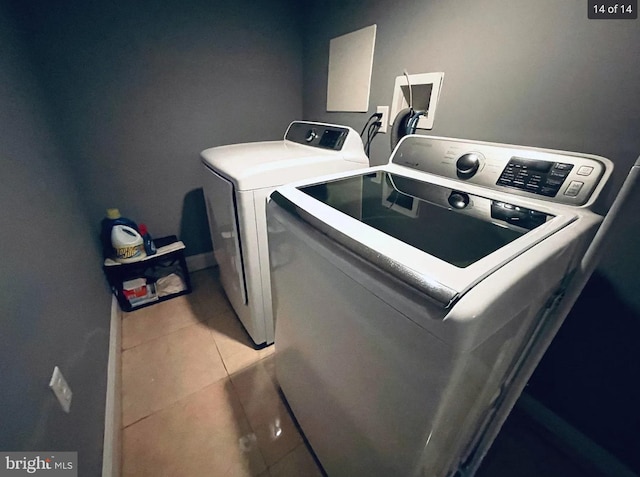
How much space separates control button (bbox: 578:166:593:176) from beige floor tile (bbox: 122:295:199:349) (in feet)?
→ 6.72

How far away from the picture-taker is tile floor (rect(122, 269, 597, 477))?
108 cm

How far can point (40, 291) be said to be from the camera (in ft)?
2.74

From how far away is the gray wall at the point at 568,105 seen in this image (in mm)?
824

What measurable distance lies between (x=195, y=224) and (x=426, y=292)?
213 cm

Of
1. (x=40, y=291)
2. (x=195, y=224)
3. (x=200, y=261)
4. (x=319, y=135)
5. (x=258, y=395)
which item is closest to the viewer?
(x=40, y=291)

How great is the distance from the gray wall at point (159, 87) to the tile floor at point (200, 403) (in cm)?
81

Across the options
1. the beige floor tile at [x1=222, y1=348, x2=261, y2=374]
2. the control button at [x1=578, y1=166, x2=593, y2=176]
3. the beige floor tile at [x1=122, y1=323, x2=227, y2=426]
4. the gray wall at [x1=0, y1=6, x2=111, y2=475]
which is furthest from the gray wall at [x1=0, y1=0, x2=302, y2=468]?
the control button at [x1=578, y1=166, x2=593, y2=176]

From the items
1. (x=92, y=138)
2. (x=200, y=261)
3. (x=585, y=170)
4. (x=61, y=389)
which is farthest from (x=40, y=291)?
(x=585, y=170)

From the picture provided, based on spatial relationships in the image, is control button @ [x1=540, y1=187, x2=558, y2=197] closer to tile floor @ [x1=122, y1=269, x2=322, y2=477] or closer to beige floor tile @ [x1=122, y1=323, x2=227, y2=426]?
tile floor @ [x1=122, y1=269, x2=322, y2=477]

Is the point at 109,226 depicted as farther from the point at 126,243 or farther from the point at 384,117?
the point at 384,117

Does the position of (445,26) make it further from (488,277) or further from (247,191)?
(488,277)

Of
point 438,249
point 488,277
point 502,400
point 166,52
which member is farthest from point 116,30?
point 502,400

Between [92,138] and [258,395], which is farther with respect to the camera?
[92,138]

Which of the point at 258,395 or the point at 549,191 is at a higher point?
the point at 549,191
